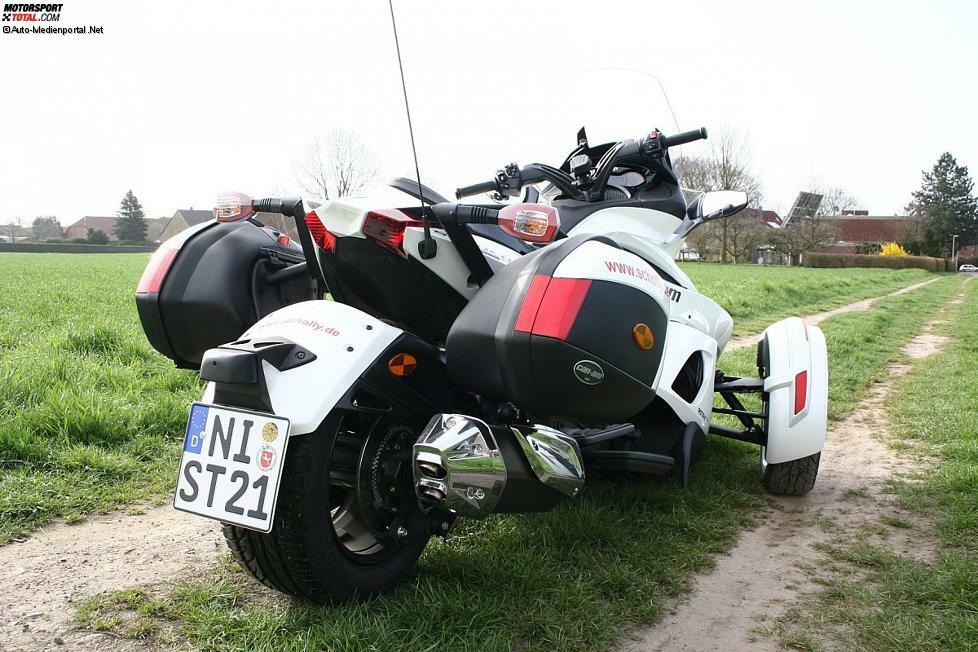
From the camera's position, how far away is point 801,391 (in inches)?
138

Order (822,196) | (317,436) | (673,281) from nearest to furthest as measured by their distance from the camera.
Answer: (317,436), (673,281), (822,196)

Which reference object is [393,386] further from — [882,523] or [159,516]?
[882,523]

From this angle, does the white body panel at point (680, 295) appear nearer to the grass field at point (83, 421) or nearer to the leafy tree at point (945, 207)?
the grass field at point (83, 421)

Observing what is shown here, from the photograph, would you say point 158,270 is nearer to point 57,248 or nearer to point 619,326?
point 619,326

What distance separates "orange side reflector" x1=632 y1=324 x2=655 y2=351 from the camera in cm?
218

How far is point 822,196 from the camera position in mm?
63875

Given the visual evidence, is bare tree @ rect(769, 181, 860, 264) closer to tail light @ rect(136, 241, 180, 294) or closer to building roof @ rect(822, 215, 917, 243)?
building roof @ rect(822, 215, 917, 243)

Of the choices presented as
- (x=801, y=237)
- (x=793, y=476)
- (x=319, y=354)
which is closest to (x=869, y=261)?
(x=801, y=237)

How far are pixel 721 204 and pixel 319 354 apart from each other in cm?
221

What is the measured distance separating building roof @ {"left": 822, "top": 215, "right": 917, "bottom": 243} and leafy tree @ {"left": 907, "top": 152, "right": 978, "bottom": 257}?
1.54 meters

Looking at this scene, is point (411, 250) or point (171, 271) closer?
point (411, 250)

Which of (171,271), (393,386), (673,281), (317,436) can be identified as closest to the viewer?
(317,436)

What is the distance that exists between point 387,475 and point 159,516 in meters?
1.47

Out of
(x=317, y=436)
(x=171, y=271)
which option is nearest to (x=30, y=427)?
(x=171, y=271)
